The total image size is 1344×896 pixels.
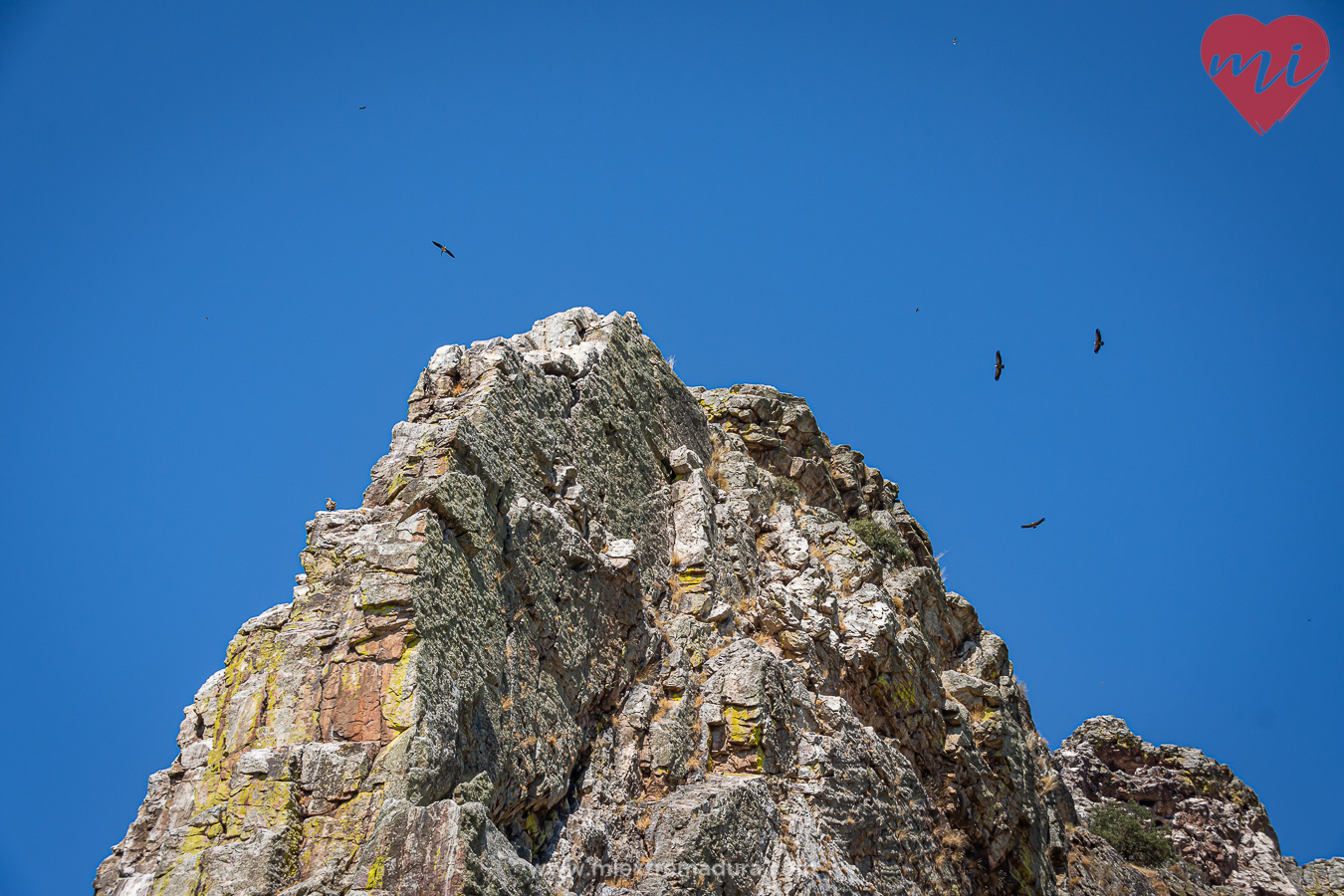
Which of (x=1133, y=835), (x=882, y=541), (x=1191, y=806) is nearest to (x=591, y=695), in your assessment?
(x=882, y=541)

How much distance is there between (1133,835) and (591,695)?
21.7m

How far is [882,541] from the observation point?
23.2 metres

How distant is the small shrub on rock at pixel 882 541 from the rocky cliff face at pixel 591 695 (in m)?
1.17

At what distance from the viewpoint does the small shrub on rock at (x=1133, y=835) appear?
1014 inches

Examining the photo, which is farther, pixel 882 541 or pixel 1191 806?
pixel 1191 806

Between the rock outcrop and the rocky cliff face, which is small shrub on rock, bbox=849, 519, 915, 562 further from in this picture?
the rock outcrop

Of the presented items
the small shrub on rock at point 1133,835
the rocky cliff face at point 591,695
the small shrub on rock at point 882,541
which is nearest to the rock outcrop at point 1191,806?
the small shrub on rock at point 1133,835

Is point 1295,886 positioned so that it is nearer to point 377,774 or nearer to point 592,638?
point 592,638

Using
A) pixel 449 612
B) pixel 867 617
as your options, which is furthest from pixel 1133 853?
pixel 449 612

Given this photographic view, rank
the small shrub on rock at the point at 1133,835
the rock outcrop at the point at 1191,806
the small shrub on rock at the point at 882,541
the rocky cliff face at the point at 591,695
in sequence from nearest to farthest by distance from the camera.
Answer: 1. the rocky cliff face at the point at 591,695
2. the small shrub on rock at the point at 882,541
3. the small shrub on rock at the point at 1133,835
4. the rock outcrop at the point at 1191,806

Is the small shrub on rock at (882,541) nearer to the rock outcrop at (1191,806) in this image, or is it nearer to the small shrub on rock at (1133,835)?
the rock outcrop at (1191,806)

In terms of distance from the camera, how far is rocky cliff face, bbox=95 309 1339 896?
851 cm

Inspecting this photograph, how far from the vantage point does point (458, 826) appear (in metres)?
7.86

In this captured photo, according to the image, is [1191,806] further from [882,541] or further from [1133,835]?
[882,541]
